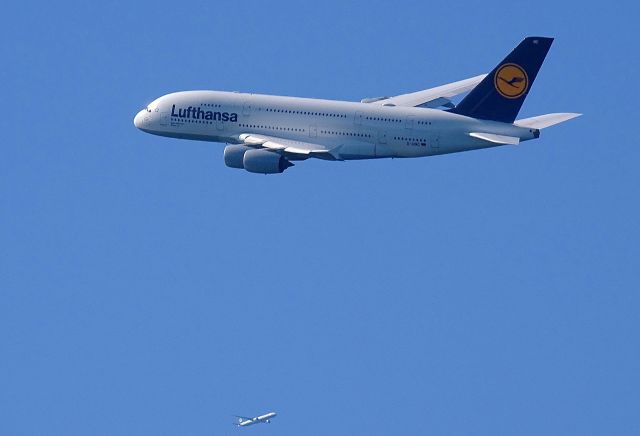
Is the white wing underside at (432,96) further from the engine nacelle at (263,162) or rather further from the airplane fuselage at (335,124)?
the engine nacelle at (263,162)

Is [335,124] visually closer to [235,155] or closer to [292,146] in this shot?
[292,146]

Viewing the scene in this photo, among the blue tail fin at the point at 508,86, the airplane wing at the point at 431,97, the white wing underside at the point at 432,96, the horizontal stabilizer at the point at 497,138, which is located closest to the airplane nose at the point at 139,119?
the airplane wing at the point at 431,97

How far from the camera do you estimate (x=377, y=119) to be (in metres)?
158

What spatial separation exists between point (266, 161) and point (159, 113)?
13.7m

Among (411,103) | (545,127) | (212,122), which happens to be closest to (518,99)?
(545,127)

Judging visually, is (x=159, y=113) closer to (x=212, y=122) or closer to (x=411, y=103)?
(x=212, y=122)

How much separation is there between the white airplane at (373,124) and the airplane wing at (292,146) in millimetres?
81

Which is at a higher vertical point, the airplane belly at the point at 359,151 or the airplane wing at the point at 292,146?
the airplane wing at the point at 292,146

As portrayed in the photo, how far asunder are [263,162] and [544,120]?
913 inches

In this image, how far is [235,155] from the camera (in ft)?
522

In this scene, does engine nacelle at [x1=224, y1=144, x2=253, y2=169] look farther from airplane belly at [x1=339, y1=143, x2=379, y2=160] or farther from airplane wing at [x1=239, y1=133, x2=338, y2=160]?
airplane belly at [x1=339, y1=143, x2=379, y2=160]

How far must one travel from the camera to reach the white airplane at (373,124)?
15738 centimetres

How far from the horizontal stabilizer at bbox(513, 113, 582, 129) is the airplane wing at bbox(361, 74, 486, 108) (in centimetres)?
1426

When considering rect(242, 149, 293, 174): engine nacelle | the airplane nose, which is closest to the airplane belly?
rect(242, 149, 293, 174): engine nacelle
